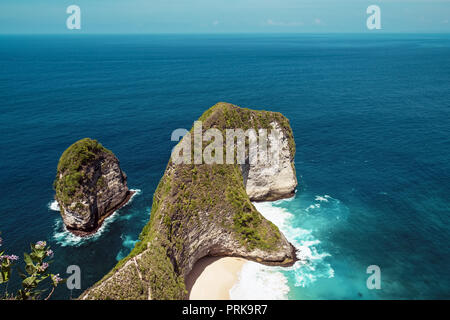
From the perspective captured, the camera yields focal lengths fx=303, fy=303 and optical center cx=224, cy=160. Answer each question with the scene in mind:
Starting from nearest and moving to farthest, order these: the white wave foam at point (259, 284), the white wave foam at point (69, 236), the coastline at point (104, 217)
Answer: the white wave foam at point (259, 284) < the white wave foam at point (69, 236) < the coastline at point (104, 217)

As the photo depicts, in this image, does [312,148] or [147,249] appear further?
[312,148]

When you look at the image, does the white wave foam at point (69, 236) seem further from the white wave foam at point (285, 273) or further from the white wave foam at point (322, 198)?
the white wave foam at point (322, 198)

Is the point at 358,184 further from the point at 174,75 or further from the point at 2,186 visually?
the point at 174,75

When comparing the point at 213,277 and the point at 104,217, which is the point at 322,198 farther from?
the point at 104,217

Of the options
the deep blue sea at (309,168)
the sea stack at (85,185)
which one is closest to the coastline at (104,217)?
the sea stack at (85,185)

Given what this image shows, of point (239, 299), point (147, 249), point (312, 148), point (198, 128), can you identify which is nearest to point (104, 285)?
point (147, 249)

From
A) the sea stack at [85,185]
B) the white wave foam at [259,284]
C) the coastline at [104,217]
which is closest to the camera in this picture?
the white wave foam at [259,284]
